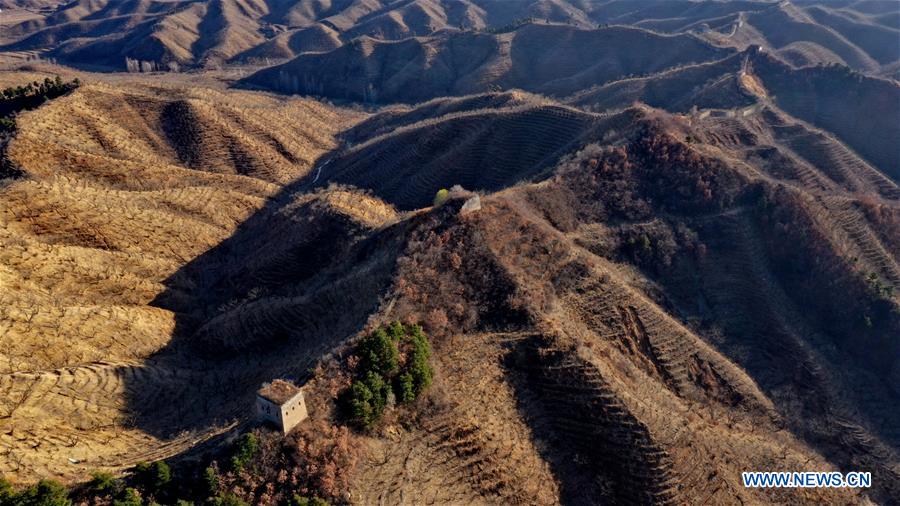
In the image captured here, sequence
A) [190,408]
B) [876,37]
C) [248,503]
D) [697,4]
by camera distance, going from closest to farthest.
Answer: [248,503] < [190,408] < [876,37] < [697,4]

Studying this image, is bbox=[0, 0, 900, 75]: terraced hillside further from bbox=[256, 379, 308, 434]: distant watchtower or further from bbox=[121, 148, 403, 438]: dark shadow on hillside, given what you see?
bbox=[256, 379, 308, 434]: distant watchtower

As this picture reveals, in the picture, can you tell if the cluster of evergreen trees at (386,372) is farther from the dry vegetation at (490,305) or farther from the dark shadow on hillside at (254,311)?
the dark shadow on hillside at (254,311)

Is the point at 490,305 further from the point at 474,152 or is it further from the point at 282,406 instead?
the point at 474,152

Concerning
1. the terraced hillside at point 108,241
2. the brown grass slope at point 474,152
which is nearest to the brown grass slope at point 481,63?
the brown grass slope at point 474,152

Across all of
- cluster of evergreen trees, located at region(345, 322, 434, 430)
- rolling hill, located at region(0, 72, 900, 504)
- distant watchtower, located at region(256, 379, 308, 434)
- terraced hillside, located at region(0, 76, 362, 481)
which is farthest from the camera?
terraced hillside, located at region(0, 76, 362, 481)

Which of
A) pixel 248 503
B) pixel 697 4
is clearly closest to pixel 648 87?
pixel 248 503

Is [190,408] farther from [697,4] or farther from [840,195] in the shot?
[697,4]

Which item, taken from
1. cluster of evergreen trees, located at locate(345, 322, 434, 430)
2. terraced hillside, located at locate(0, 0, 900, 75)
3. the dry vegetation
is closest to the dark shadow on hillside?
the dry vegetation
